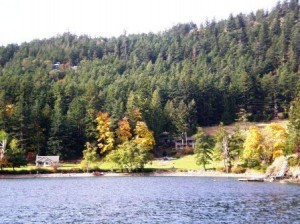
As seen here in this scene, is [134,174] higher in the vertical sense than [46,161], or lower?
lower

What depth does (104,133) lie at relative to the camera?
128m

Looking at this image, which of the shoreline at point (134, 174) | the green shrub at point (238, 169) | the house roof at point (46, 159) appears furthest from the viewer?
the house roof at point (46, 159)

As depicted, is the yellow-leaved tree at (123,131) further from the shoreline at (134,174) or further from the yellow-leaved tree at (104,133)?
the shoreline at (134,174)

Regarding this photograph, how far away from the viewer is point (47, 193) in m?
67.2

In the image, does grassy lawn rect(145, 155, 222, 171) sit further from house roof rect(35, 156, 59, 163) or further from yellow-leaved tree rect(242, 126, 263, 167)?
house roof rect(35, 156, 59, 163)

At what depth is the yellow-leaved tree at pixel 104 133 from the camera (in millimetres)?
124375

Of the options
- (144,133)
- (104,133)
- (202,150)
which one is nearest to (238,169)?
(202,150)

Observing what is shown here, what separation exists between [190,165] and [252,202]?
5892 centimetres

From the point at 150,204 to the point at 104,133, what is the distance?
243ft

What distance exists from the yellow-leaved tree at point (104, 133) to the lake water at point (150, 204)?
4757 centimetres

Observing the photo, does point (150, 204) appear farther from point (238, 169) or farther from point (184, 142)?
point (184, 142)

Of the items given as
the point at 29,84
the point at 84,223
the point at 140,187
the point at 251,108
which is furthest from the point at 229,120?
the point at 84,223

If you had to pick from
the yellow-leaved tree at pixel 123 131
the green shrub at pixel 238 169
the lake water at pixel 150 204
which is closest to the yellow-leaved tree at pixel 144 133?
the yellow-leaved tree at pixel 123 131

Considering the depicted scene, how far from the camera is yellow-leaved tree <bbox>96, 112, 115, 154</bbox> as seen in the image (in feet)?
408
